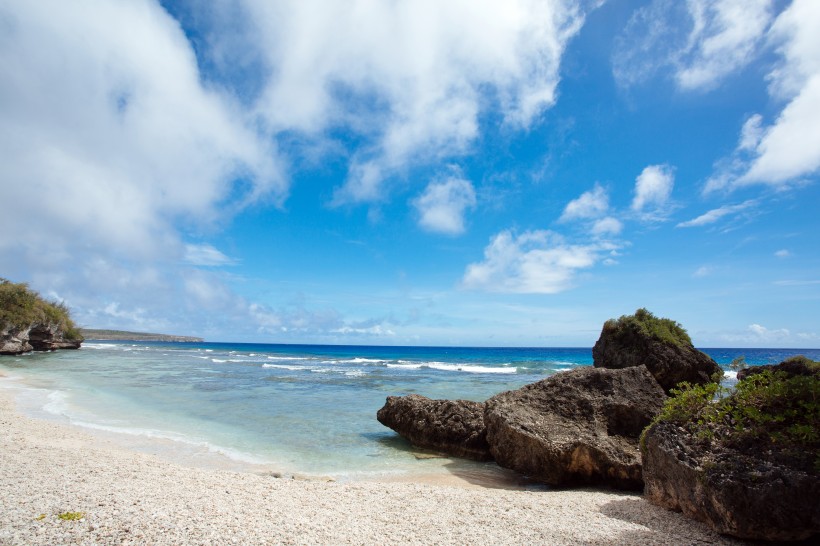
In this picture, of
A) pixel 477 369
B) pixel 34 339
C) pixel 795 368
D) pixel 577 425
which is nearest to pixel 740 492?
pixel 795 368

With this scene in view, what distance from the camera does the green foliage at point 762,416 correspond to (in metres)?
5.33

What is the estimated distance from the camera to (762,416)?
574 centimetres

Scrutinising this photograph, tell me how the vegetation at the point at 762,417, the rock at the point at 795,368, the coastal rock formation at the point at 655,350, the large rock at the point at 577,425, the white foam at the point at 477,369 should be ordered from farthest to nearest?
the white foam at the point at 477,369
the coastal rock formation at the point at 655,350
the large rock at the point at 577,425
the rock at the point at 795,368
the vegetation at the point at 762,417

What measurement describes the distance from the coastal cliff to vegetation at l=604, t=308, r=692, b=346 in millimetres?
57743

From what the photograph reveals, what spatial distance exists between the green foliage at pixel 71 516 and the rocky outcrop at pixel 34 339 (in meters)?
55.3

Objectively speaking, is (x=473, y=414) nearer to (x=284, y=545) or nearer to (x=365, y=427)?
(x=365, y=427)

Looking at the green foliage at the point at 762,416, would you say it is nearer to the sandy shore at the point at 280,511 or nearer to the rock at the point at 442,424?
the sandy shore at the point at 280,511

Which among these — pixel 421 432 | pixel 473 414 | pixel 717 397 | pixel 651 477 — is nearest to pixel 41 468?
pixel 421 432

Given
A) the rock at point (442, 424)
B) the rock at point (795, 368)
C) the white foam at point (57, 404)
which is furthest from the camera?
the white foam at point (57, 404)

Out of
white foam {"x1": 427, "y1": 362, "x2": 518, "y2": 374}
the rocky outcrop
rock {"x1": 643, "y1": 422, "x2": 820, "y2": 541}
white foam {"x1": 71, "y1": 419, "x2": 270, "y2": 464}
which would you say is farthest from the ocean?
the rocky outcrop

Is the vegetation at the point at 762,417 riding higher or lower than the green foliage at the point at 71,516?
higher

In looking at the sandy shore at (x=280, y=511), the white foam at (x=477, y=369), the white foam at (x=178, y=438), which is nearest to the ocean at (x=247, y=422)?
the white foam at (x=178, y=438)

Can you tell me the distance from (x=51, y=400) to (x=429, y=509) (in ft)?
59.3

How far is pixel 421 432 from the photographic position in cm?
1209
